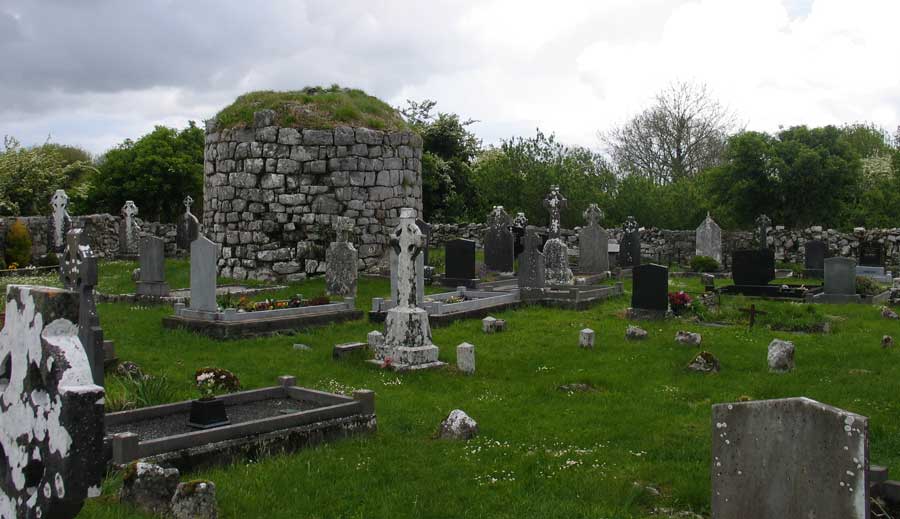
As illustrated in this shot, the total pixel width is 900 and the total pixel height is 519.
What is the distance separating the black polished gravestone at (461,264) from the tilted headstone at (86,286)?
10.5 meters

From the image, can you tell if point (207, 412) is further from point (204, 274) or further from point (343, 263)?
point (343, 263)

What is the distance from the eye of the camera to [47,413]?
2.80 meters

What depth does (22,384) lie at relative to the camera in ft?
9.69

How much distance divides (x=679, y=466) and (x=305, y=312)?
8.31 meters

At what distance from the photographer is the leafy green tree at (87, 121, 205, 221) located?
120 ft

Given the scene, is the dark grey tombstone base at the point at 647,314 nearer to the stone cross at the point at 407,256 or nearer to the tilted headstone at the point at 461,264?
the tilted headstone at the point at 461,264

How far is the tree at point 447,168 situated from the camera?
34.4 meters

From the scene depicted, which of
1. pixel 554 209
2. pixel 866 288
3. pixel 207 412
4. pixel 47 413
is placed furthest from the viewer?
pixel 554 209

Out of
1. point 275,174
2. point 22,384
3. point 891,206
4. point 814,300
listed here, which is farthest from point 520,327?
point 891,206

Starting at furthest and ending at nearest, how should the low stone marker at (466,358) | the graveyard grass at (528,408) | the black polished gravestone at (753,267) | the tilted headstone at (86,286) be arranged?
the black polished gravestone at (753,267) < the low stone marker at (466,358) < the tilted headstone at (86,286) < the graveyard grass at (528,408)

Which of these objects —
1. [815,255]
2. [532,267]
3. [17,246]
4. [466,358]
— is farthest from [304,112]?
[815,255]

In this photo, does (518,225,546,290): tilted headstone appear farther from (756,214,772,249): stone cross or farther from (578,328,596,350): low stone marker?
(756,214,772,249): stone cross

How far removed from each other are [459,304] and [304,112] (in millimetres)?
8266

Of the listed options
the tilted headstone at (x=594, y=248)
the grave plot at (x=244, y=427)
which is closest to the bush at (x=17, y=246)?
the tilted headstone at (x=594, y=248)
